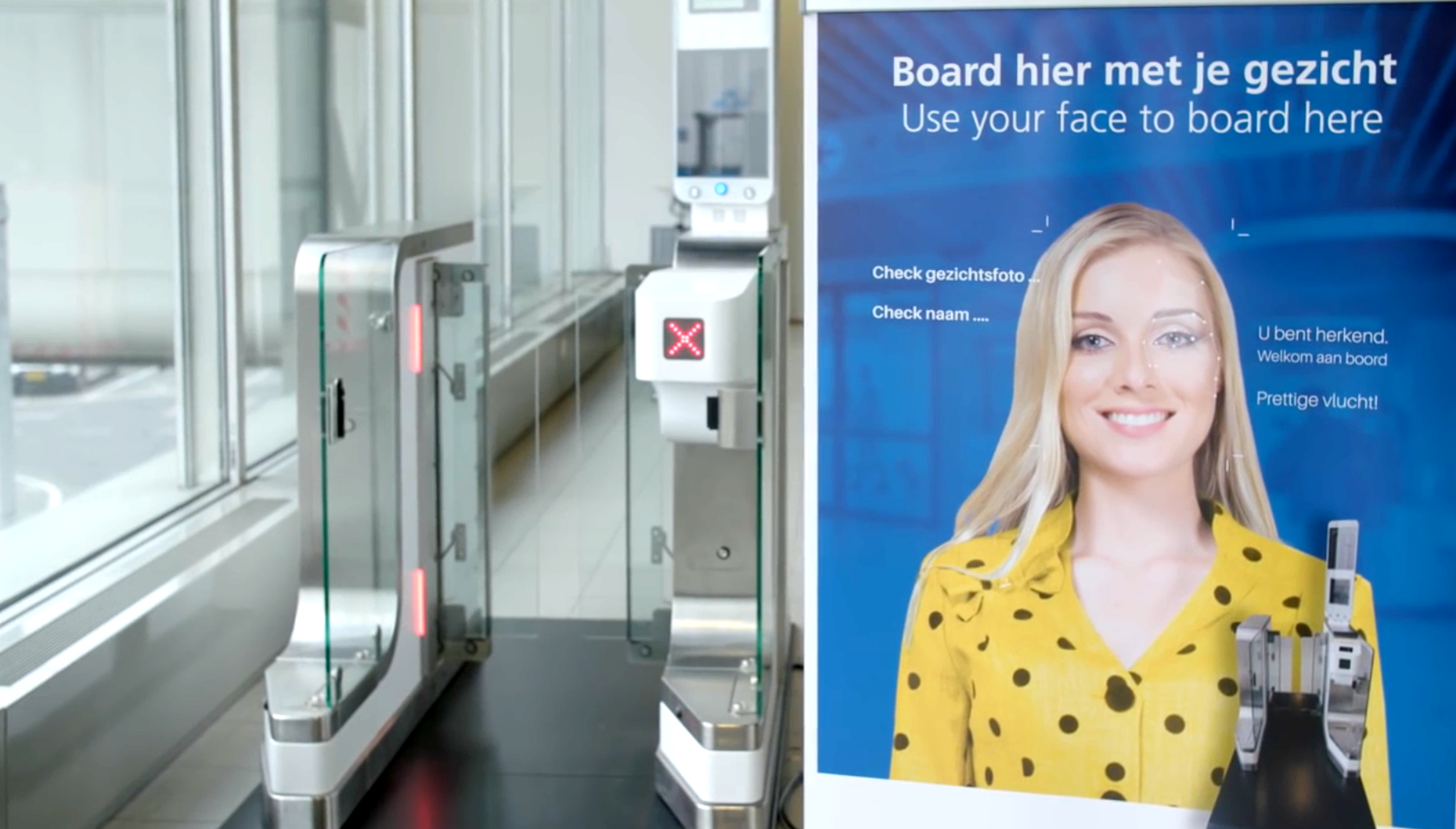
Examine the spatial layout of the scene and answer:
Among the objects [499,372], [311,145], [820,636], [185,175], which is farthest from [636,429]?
[311,145]

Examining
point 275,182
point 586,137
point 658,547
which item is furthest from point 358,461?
point 275,182

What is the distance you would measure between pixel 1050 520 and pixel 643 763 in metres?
1.60

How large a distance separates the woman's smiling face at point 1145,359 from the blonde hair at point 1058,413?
0.02 meters

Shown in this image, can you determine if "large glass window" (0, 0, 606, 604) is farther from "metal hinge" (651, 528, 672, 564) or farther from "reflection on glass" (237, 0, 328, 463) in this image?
"metal hinge" (651, 528, 672, 564)

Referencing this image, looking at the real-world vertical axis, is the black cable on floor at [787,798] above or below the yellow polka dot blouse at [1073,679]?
below

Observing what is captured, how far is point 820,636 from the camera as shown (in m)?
2.76

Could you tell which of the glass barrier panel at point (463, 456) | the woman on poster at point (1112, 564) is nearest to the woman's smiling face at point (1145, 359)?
the woman on poster at point (1112, 564)

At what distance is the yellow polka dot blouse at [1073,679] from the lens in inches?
102

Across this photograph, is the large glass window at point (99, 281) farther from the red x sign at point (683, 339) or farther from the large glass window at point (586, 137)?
the red x sign at point (683, 339)

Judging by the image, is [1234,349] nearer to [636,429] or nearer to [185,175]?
[636,429]

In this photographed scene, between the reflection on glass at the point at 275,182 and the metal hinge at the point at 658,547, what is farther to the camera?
the reflection on glass at the point at 275,182

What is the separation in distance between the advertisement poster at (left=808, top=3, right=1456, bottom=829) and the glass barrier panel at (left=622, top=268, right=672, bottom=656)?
4.88ft

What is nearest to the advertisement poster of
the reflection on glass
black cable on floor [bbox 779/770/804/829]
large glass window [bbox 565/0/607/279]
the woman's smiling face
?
the woman's smiling face

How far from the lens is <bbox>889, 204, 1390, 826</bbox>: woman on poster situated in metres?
2.57
